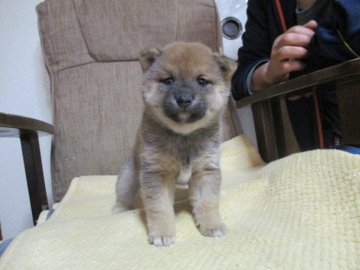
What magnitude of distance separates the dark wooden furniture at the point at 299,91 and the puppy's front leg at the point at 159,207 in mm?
499

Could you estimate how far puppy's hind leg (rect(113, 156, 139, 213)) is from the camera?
1256 millimetres

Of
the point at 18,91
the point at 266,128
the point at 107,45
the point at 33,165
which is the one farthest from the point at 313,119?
the point at 18,91

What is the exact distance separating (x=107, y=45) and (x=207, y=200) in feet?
3.71

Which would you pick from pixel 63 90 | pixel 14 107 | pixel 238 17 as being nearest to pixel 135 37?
pixel 63 90

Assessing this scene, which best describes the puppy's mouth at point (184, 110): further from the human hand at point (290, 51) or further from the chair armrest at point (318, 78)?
the human hand at point (290, 51)

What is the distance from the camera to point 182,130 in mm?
1036

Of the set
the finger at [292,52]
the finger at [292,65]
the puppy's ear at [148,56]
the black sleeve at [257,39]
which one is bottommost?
the finger at [292,65]

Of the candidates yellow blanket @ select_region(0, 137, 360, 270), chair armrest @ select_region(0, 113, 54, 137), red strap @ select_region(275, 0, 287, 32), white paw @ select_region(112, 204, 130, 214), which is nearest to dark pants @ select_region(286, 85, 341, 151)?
red strap @ select_region(275, 0, 287, 32)

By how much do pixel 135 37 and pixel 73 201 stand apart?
0.90m

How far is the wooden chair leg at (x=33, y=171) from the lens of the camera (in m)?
1.37

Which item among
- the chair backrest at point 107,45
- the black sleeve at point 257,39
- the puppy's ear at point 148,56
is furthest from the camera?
the chair backrest at point 107,45

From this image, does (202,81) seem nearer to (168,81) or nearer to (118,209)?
(168,81)

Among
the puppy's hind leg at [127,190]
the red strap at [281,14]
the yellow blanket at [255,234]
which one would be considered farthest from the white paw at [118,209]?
the red strap at [281,14]

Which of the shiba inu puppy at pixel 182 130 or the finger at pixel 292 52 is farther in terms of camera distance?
the finger at pixel 292 52
